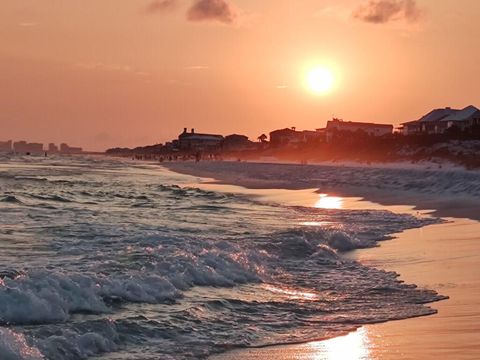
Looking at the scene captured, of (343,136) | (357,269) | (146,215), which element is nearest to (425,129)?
(343,136)

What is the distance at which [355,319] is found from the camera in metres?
8.47

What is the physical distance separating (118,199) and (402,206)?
38.4 ft

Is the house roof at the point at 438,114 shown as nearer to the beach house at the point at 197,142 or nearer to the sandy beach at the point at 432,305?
the sandy beach at the point at 432,305

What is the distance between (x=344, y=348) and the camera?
7141mm

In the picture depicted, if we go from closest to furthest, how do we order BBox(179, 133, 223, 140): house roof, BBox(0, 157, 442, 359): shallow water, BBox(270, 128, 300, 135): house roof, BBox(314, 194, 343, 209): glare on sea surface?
BBox(0, 157, 442, 359): shallow water
BBox(314, 194, 343, 209): glare on sea surface
BBox(270, 128, 300, 135): house roof
BBox(179, 133, 223, 140): house roof

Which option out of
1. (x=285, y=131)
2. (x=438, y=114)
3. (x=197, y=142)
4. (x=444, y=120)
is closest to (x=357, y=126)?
(x=285, y=131)

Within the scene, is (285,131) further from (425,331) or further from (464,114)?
(425,331)

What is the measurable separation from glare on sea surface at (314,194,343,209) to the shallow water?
9.37 metres

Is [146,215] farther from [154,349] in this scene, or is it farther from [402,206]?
[154,349]

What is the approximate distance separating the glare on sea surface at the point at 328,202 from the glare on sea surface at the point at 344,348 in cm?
1965

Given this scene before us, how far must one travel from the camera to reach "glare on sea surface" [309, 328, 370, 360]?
6.82 metres

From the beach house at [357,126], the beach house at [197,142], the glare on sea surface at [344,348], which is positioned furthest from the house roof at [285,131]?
the glare on sea surface at [344,348]

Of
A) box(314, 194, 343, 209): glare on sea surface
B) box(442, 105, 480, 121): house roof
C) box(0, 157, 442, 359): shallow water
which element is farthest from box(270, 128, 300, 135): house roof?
box(0, 157, 442, 359): shallow water

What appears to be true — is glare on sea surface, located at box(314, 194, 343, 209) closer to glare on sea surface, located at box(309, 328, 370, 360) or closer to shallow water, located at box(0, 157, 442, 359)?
shallow water, located at box(0, 157, 442, 359)
